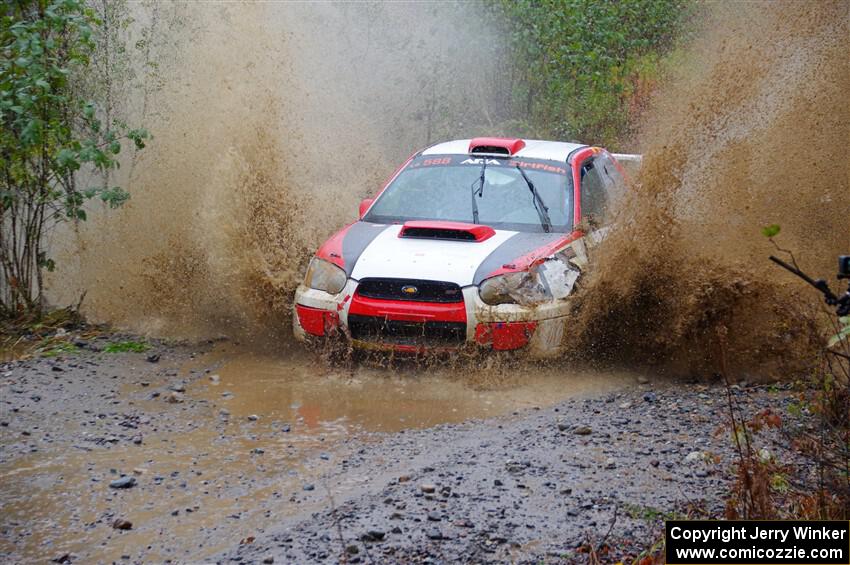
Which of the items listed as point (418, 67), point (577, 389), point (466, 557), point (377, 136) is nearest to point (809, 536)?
point (466, 557)

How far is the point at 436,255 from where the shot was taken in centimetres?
766

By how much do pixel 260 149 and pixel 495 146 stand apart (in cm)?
233

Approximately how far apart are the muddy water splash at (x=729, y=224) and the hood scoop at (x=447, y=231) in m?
0.93

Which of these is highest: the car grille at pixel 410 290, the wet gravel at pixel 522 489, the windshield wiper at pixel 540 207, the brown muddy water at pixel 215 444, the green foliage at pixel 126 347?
the windshield wiper at pixel 540 207

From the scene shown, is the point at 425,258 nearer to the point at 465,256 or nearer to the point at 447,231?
the point at 465,256

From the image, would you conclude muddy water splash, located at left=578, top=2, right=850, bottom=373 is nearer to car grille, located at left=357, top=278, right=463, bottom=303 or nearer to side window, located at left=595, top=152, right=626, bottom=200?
side window, located at left=595, top=152, right=626, bottom=200

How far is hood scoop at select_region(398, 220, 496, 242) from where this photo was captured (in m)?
7.87

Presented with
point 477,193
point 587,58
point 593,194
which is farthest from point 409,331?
point 587,58

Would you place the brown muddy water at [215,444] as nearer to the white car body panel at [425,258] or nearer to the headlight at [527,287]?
the headlight at [527,287]

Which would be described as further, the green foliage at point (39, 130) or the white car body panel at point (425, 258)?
the green foliage at point (39, 130)

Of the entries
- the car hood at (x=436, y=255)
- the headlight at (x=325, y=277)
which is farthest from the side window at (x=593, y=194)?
the headlight at (x=325, y=277)

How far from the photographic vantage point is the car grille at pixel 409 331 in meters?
7.37

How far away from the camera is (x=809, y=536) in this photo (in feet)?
11.9

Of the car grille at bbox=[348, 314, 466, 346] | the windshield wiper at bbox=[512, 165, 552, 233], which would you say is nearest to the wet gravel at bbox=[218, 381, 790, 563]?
the car grille at bbox=[348, 314, 466, 346]
